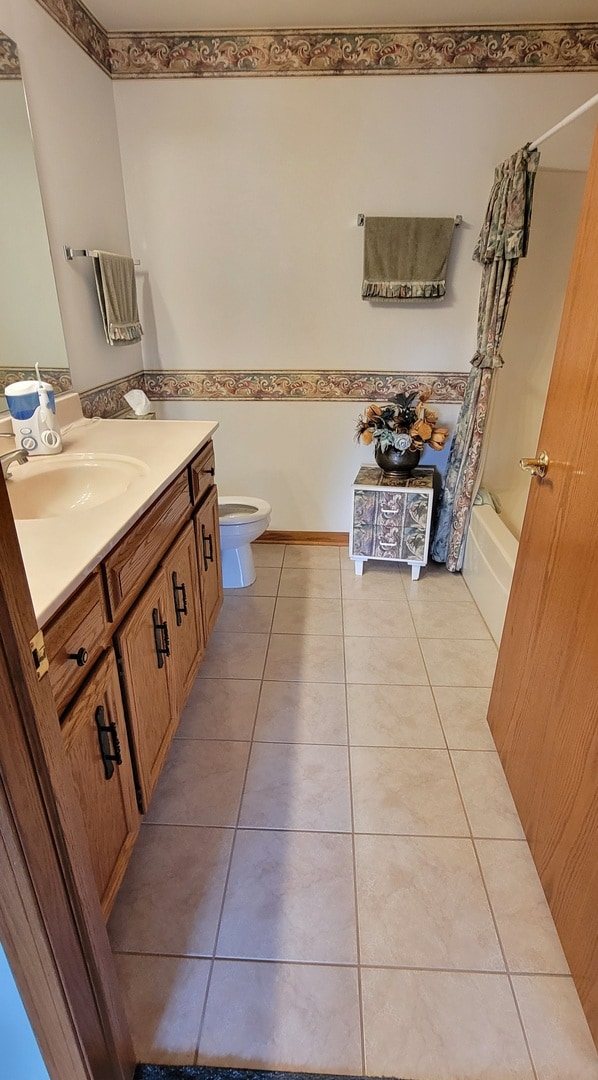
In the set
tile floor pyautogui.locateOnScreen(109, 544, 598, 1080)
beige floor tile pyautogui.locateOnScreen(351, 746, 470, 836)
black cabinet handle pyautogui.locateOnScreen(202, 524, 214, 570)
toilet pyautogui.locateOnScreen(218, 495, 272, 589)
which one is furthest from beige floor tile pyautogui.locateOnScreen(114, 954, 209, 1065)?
toilet pyautogui.locateOnScreen(218, 495, 272, 589)

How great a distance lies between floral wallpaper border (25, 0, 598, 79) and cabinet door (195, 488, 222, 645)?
192 centimetres

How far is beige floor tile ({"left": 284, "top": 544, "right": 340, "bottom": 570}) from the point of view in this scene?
2979mm

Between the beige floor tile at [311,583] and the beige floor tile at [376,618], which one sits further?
the beige floor tile at [311,583]

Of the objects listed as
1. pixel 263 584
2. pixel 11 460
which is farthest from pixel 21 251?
pixel 263 584

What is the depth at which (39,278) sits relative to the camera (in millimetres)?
1870

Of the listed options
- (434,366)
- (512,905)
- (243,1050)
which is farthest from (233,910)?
(434,366)

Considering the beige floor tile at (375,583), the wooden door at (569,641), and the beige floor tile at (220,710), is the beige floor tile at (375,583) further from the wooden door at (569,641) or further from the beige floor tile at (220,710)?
the wooden door at (569,641)

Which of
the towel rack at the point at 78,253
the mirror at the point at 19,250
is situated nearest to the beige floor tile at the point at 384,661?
the mirror at the point at 19,250

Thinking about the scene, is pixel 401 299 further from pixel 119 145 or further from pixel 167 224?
pixel 119 145

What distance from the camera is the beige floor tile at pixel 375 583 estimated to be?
2.68 metres

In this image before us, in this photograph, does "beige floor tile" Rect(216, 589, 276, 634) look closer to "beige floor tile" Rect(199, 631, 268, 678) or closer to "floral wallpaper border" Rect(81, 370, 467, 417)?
"beige floor tile" Rect(199, 631, 268, 678)

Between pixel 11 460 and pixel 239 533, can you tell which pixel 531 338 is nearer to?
pixel 239 533

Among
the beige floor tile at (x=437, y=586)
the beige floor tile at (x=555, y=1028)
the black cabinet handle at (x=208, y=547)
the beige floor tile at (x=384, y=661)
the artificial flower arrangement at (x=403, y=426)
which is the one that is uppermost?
the artificial flower arrangement at (x=403, y=426)

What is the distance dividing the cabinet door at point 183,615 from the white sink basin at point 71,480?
0.25m
